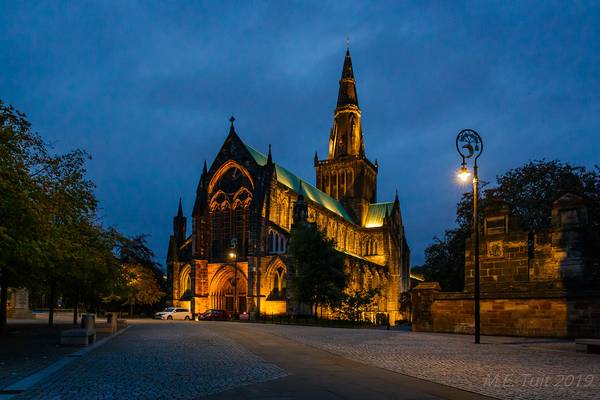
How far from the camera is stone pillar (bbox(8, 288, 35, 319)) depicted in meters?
46.7

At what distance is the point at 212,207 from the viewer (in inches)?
2499

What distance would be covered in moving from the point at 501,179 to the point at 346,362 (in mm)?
35609


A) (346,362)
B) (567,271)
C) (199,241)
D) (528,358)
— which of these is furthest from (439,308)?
(199,241)

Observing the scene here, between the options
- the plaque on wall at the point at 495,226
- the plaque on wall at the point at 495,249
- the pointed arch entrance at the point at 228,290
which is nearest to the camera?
the plaque on wall at the point at 495,249

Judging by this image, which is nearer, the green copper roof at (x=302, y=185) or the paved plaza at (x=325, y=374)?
the paved plaza at (x=325, y=374)

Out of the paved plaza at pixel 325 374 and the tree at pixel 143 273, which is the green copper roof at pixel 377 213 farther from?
the paved plaza at pixel 325 374

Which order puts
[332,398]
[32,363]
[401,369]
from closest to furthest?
1. [332,398]
2. [401,369]
3. [32,363]

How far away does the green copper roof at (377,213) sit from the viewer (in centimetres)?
8288

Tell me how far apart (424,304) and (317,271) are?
19.1 m

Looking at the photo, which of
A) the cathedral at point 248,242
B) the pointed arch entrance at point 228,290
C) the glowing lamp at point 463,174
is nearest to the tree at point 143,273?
the cathedral at point 248,242

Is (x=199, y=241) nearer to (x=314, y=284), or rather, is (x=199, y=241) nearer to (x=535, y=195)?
(x=314, y=284)

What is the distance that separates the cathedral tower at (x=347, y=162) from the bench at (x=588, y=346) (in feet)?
222

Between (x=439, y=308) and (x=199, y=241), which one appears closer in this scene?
(x=439, y=308)

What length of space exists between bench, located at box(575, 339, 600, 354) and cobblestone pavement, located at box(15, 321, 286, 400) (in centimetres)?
802
